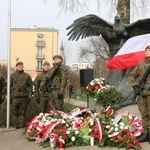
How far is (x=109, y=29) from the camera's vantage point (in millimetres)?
9461

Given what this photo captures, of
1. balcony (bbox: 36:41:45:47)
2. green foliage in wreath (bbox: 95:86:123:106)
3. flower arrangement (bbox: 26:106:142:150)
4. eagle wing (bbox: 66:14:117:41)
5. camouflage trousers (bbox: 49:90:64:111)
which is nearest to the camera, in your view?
flower arrangement (bbox: 26:106:142:150)

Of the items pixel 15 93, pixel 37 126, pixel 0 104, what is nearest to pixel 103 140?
pixel 37 126

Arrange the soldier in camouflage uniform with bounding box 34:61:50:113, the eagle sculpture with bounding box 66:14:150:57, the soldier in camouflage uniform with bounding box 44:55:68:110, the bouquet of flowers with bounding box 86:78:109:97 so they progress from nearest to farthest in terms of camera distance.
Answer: the soldier in camouflage uniform with bounding box 44:55:68:110, the bouquet of flowers with bounding box 86:78:109:97, the soldier in camouflage uniform with bounding box 34:61:50:113, the eagle sculpture with bounding box 66:14:150:57

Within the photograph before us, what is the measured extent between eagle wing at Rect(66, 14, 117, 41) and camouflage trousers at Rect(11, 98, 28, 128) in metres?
2.33

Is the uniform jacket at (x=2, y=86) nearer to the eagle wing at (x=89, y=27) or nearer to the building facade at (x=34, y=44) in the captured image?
the eagle wing at (x=89, y=27)

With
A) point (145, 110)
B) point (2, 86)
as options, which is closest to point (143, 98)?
point (145, 110)

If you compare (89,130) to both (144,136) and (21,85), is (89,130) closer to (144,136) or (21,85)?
(144,136)

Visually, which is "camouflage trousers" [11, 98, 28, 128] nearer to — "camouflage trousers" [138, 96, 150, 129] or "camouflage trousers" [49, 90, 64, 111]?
"camouflage trousers" [49, 90, 64, 111]

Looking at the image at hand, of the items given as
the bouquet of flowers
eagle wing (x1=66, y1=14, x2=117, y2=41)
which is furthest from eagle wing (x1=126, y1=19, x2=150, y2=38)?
the bouquet of flowers

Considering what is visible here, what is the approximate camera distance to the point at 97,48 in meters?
36.7

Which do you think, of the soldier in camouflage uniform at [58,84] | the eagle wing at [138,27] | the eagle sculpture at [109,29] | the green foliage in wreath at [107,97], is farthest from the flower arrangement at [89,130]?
the eagle wing at [138,27]

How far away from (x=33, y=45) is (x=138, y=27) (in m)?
62.9

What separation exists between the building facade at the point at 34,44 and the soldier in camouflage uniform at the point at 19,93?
60214 millimetres

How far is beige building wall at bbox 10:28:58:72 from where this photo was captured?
69.1m
